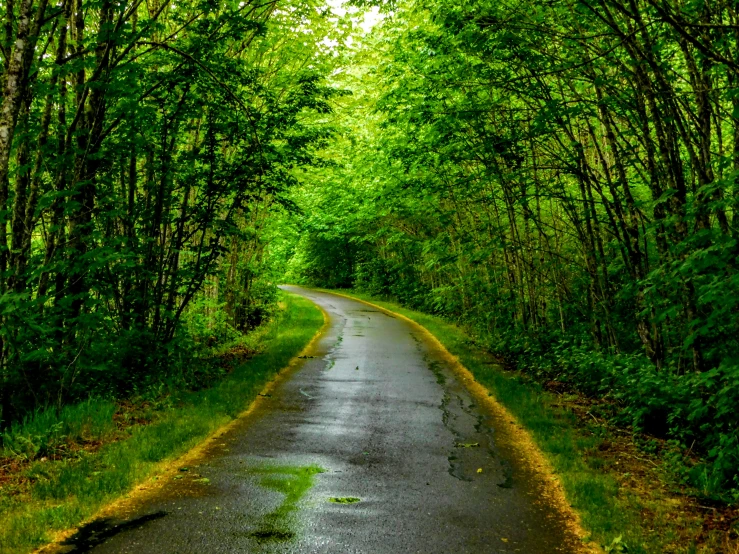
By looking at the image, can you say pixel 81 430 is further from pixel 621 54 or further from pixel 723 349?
pixel 621 54

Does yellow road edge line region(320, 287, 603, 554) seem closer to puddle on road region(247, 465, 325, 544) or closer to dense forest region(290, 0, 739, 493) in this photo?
dense forest region(290, 0, 739, 493)

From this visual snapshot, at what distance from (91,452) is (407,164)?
392 inches

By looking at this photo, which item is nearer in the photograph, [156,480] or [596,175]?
[156,480]

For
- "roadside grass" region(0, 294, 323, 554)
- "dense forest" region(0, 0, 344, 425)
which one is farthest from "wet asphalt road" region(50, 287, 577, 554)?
"dense forest" region(0, 0, 344, 425)

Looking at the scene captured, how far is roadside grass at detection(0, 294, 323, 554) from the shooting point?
437cm

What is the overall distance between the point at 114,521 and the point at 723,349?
7.07m

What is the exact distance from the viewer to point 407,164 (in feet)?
45.3

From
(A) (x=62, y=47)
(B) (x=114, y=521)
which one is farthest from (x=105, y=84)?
(B) (x=114, y=521)

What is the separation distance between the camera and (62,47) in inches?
315

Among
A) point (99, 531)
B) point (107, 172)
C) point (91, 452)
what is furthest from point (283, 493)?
point (107, 172)

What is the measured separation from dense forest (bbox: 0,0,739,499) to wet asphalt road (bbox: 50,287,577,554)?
80.5 inches

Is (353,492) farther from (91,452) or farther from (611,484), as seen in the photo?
(91,452)

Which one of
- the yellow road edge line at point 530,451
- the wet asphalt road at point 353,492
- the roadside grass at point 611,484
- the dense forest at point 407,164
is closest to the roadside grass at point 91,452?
the wet asphalt road at point 353,492

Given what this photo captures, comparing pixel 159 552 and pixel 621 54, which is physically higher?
pixel 621 54
